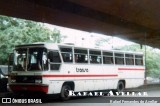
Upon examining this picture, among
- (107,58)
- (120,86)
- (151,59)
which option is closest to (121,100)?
(120,86)

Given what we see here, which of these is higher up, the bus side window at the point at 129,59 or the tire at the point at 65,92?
the bus side window at the point at 129,59

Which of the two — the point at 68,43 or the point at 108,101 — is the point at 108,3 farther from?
the point at 108,101

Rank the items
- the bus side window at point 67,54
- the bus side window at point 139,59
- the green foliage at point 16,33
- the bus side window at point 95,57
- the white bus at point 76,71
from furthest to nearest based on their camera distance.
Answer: the bus side window at point 95,57, the bus side window at point 67,54, the bus side window at point 139,59, the white bus at point 76,71, the green foliage at point 16,33

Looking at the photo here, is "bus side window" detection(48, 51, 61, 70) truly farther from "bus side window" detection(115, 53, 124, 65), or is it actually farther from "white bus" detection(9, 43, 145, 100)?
"bus side window" detection(115, 53, 124, 65)

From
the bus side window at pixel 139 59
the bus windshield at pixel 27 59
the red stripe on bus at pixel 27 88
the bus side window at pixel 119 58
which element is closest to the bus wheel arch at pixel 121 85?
the bus side window at pixel 119 58

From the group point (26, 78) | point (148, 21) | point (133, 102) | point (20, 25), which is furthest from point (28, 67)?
point (148, 21)

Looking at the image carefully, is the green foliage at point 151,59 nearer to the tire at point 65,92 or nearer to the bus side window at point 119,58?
the bus side window at point 119,58

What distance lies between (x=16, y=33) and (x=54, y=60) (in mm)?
1397

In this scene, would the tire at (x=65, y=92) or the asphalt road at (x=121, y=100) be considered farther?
the tire at (x=65, y=92)

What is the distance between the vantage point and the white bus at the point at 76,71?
6055mm

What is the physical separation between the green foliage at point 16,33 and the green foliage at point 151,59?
5.25 feet

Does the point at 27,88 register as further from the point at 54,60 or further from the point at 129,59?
the point at 129,59

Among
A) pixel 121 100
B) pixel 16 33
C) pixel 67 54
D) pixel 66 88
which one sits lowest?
pixel 121 100

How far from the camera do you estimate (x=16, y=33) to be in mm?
5445
